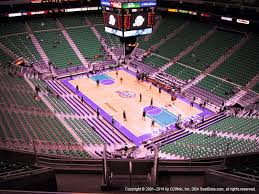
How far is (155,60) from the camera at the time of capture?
3731 centimetres

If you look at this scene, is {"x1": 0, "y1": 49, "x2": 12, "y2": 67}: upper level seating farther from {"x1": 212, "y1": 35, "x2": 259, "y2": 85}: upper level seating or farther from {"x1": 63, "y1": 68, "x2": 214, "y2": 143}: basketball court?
{"x1": 212, "y1": 35, "x2": 259, "y2": 85}: upper level seating

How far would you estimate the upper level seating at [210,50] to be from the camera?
3359cm

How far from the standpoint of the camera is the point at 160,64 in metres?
36.2

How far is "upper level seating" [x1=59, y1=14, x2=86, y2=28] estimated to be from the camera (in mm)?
43938

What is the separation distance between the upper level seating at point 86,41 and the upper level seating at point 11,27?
7.02 m

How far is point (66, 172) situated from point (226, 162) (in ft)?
12.5

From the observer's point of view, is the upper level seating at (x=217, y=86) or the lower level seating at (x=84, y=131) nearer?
the lower level seating at (x=84, y=131)

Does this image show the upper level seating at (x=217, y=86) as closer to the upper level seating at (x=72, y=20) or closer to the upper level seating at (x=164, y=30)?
the upper level seating at (x=164, y=30)

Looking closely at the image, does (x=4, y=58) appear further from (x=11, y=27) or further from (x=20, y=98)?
(x=20, y=98)

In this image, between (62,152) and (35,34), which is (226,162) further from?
(35,34)

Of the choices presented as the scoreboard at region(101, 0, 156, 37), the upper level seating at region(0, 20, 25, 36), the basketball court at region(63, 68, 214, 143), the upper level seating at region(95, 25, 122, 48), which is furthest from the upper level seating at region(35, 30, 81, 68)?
the scoreboard at region(101, 0, 156, 37)

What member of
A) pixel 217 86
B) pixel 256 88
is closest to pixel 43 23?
pixel 217 86

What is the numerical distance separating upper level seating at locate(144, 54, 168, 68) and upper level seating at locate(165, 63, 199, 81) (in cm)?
171

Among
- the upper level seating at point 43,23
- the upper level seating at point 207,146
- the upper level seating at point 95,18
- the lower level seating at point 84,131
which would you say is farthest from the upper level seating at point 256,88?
the upper level seating at point 43,23
